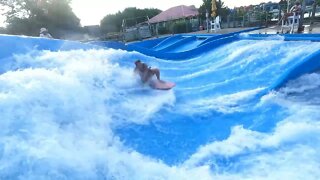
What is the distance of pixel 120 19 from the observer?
33.7 metres

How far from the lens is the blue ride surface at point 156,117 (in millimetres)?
3621

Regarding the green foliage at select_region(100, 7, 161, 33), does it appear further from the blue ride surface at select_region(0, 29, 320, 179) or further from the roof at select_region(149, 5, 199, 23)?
the blue ride surface at select_region(0, 29, 320, 179)

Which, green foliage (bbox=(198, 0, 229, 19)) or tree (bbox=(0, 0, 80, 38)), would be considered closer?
green foliage (bbox=(198, 0, 229, 19))

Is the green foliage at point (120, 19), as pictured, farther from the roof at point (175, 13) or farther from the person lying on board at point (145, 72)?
the person lying on board at point (145, 72)

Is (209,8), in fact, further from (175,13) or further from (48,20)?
(48,20)

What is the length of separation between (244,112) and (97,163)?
8.92ft

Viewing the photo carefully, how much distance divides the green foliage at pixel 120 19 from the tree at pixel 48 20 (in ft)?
10.1

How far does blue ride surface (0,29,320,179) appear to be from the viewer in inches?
143

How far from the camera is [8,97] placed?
4.51 m

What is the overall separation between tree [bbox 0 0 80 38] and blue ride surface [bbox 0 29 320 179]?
19515 mm

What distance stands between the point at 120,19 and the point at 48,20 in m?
8.11

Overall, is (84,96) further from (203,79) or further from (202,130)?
(203,79)

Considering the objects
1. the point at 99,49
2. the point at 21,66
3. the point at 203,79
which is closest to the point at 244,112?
the point at 203,79

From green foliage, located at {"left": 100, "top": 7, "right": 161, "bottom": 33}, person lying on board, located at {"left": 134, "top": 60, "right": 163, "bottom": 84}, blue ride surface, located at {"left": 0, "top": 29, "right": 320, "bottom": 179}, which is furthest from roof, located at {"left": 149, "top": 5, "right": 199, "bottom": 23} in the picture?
person lying on board, located at {"left": 134, "top": 60, "right": 163, "bottom": 84}
